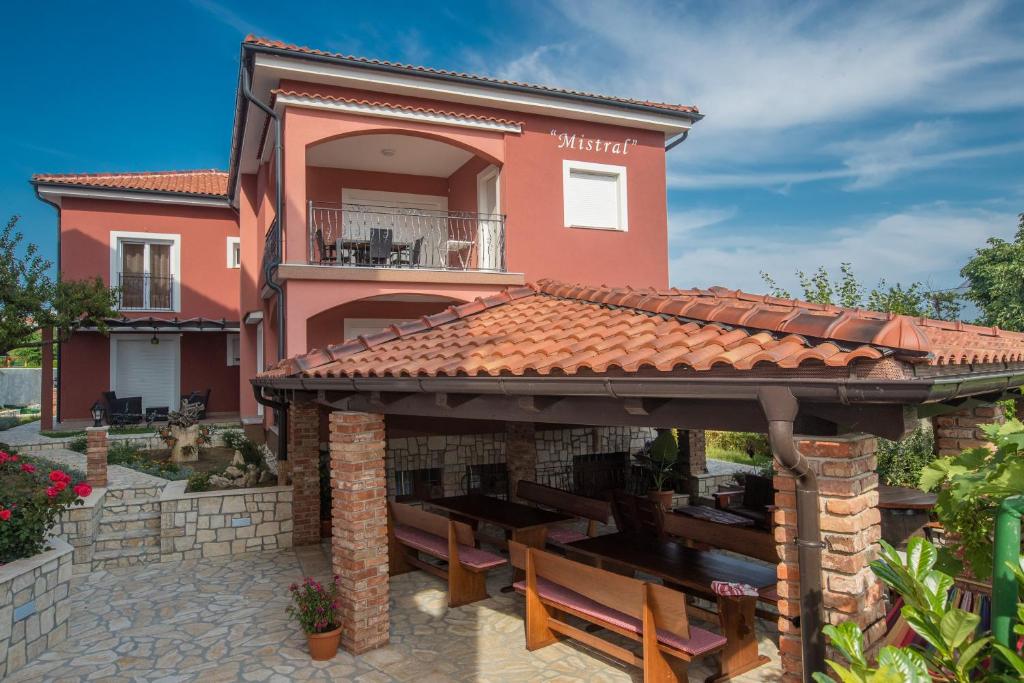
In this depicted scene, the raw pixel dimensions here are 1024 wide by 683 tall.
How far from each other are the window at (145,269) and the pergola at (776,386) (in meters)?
14.5

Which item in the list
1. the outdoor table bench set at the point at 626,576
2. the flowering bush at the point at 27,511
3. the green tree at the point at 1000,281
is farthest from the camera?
the green tree at the point at 1000,281

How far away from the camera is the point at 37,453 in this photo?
1334 cm

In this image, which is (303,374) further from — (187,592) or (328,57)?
(328,57)

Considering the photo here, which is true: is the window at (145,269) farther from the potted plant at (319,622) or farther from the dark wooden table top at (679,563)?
the dark wooden table top at (679,563)

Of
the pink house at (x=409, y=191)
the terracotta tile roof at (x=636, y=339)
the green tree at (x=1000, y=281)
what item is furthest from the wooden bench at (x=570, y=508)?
the green tree at (x=1000, y=281)

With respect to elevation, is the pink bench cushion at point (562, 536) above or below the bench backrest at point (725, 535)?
below

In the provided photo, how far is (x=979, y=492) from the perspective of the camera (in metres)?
2.16

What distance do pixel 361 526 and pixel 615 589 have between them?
2.55 meters

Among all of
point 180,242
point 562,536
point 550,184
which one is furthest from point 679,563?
point 180,242

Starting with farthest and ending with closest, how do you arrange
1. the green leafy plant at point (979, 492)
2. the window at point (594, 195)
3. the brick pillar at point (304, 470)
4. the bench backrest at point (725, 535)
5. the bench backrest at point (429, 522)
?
the window at point (594, 195), the brick pillar at point (304, 470), the bench backrest at point (429, 522), the bench backrest at point (725, 535), the green leafy plant at point (979, 492)

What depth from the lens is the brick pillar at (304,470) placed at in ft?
31.7

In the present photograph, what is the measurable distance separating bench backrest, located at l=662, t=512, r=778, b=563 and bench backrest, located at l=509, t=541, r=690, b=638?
4.62ft

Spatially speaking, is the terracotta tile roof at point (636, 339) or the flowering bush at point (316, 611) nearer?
the terracotta tile roof at point (636, 339)

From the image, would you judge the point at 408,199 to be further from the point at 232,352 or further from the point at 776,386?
the point at 776,386
